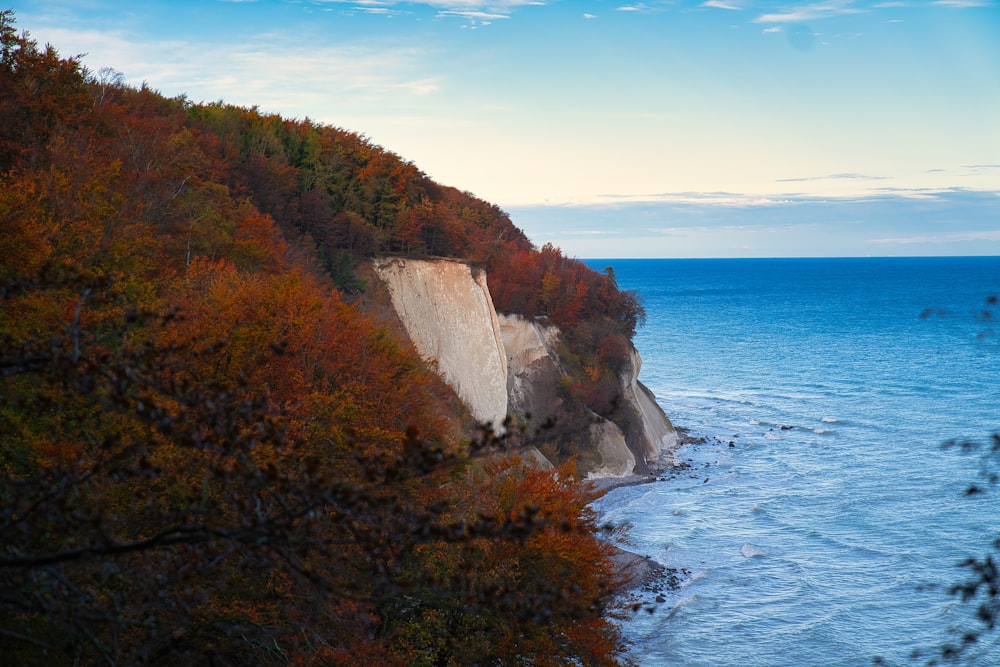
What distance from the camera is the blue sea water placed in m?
29.1

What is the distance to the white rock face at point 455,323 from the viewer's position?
4131 centimetres

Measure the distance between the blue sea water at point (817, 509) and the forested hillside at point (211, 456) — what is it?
5.73 m

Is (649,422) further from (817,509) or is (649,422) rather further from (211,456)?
(211,456)

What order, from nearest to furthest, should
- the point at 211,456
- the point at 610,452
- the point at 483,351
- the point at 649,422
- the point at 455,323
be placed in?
the point at 211,456
the point at 455,323
the point at 483,351
the point at 610,452
the point at 649,422

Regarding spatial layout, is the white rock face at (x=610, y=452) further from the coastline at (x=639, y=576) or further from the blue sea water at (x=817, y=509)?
the coastline at (x=639, y=576)

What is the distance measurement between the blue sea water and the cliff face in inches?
145

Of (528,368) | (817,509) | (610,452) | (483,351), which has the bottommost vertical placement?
(817,509)

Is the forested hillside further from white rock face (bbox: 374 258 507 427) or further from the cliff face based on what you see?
the cliff face

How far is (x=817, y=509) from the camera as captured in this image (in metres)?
42.9

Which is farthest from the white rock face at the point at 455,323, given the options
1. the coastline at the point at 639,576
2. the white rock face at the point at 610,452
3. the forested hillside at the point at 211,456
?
the coastline at the point at 639,576

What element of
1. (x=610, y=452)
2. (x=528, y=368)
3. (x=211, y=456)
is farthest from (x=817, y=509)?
(x=211, y=456)

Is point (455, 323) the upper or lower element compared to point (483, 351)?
upper

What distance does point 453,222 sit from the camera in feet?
146

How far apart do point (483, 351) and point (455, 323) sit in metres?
2.23
